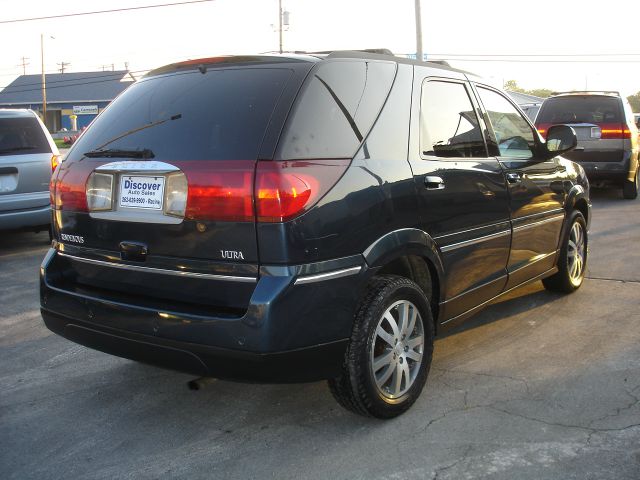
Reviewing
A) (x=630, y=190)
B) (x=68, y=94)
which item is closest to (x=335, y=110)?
(x=630, y=190)

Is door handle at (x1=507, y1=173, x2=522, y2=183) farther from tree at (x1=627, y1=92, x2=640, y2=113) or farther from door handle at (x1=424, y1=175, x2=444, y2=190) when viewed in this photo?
tree at (x1=627, y1=92, x2=640, y2=113)

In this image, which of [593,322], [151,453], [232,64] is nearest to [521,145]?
[593,322]

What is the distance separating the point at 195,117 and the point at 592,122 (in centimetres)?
1031

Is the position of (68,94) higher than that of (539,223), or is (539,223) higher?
(68,94)

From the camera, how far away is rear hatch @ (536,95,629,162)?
1160 cm

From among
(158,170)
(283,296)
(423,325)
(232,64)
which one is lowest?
(423,325)

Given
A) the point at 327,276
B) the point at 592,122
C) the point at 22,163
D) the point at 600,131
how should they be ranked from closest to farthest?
the point at 327,276 < the point at 22,163 < the point at 600,131 < the point at 592,122

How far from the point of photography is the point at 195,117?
3.18m

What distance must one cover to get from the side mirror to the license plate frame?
323 cm

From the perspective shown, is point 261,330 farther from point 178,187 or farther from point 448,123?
point 448,123

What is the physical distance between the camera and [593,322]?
4.98 m

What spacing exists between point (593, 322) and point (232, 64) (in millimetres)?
3287

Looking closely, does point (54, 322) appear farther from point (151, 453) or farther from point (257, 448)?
point (257, 448)

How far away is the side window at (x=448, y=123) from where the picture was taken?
377 cm
